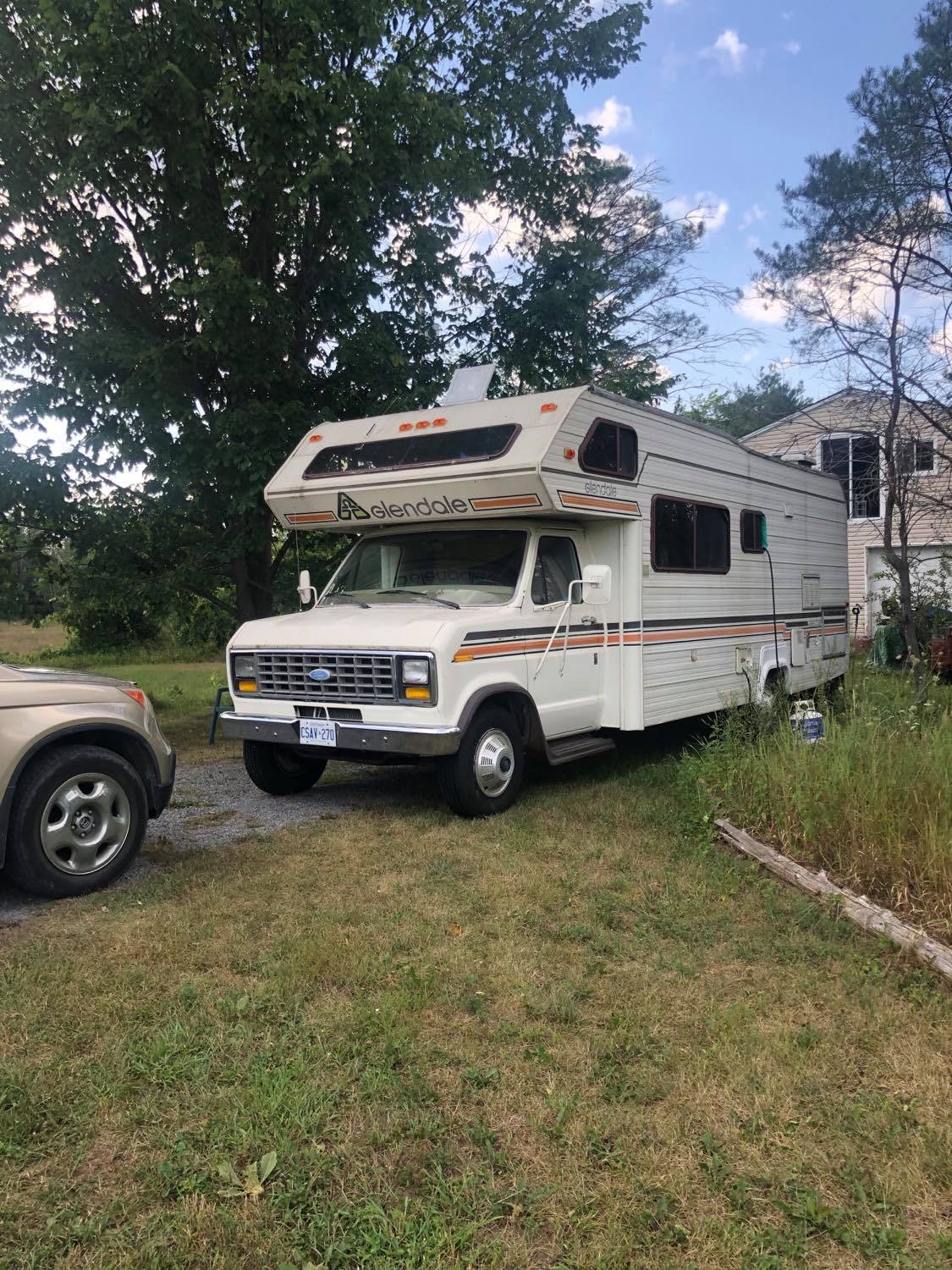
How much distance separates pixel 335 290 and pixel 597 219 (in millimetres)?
3518

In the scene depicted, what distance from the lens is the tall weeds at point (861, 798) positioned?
14.4ft

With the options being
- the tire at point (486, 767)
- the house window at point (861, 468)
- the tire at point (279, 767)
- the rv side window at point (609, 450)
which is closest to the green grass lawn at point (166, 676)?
the tire at point (279, 767)

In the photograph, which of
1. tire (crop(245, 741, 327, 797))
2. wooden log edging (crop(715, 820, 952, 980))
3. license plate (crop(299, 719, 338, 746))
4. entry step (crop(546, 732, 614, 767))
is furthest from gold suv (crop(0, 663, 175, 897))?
wooden log edging (crop(715, 820, 952, 980))

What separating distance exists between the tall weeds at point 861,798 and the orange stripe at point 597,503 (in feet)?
6.04

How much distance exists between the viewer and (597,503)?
688cm

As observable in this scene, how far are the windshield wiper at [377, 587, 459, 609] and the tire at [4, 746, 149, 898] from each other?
2.41 m

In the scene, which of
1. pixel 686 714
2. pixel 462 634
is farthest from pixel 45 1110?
pixel 686 714

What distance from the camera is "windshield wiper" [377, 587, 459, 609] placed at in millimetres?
6574

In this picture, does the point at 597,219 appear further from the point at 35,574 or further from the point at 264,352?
the point at 35,574

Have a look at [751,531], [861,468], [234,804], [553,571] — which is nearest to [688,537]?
[751,531]

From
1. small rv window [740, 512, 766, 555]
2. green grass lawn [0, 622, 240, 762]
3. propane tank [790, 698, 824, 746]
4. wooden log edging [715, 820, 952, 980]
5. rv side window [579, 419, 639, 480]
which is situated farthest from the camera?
green grass lawn [0, 622, 240, 762]

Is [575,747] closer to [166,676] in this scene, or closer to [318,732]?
[318,732]

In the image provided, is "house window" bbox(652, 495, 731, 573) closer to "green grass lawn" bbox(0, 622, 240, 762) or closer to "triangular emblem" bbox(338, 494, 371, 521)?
"triangular emblem" bbox(338, 494, 371, 521)

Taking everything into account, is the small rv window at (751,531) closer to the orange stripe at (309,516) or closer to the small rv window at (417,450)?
the small rv window at (417,450)
